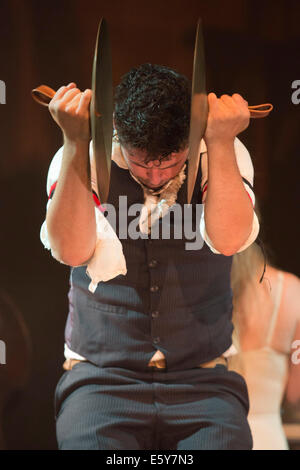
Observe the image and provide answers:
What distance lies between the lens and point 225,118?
1.13m

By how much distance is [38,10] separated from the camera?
158cm

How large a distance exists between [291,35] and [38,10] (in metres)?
0.71

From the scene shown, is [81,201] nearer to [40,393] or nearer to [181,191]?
[181,191]

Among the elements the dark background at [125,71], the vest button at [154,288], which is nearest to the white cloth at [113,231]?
the vest button at [154,288]

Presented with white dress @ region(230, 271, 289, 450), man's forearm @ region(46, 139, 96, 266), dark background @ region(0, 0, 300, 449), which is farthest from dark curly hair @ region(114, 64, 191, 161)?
white dress @ region(230, 271, 289, 450)

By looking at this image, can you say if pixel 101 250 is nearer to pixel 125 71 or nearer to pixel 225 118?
pixel 225 118

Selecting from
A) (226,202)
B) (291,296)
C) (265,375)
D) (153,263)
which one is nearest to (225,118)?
(226,202)

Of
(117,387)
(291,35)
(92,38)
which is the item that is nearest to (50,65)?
(92,38)

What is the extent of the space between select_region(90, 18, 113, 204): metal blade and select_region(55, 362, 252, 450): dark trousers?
0.48 meters

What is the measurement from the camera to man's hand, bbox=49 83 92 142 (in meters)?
1.10

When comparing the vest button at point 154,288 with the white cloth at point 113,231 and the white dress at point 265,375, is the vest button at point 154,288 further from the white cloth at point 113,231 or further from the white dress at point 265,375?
the white dress at point 265,375

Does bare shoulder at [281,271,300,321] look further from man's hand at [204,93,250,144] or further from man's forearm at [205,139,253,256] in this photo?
man's hand at [204,93,250,144]

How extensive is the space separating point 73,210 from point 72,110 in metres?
0.22
